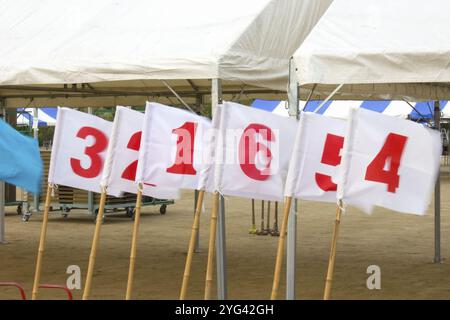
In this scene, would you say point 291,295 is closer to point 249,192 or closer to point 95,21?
point 249,192

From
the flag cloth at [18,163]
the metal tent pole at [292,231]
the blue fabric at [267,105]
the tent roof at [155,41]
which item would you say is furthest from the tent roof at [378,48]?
the blue fabric at [267,105]

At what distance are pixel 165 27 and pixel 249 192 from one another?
2.89 m

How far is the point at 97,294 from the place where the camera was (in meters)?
10.8

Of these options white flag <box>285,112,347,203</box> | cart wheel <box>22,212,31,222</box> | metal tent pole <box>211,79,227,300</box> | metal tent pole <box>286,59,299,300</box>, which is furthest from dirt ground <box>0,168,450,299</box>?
white flag <box>285,112,347,203</box>

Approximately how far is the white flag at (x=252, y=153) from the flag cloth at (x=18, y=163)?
1.70m

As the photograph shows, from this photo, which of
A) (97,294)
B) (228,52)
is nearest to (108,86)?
(97,294)

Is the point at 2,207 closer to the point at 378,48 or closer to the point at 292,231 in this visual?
the point at 292,231

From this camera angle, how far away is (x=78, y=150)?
836cm

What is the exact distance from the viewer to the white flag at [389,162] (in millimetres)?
6992

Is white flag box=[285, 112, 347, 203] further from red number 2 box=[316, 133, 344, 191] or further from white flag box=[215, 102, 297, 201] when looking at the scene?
white flag box=[215, 102, 297, 201]

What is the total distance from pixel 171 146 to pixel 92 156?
868 millimetres

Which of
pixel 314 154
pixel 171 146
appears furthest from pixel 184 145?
pixel 314 154

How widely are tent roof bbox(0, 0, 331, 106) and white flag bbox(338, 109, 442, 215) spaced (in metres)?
2.29

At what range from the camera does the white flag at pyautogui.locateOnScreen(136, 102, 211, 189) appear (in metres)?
7.93
